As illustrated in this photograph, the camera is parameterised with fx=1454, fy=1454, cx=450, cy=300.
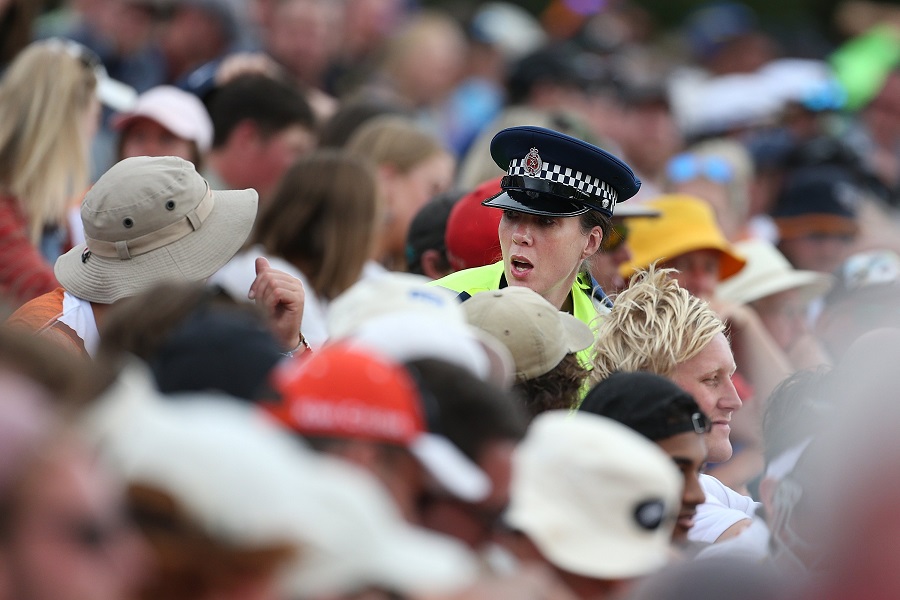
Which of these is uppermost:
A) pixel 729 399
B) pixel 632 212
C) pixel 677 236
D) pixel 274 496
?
pixel 274 496

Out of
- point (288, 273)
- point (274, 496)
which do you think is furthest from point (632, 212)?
point (274, 496)

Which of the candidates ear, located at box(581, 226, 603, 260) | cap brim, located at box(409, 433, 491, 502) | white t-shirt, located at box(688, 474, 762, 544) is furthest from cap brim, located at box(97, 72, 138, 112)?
cap brim, located at box(409, 433, 491, 502)

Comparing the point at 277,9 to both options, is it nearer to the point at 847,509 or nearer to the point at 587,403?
the point at 587,403

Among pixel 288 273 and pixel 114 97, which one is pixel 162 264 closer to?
pixel 288 273

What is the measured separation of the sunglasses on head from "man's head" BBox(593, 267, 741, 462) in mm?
4066

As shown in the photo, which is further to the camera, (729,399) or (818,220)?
(818,220)

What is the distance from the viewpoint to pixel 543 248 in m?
4.67

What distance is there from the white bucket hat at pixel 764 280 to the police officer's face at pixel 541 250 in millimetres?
2188

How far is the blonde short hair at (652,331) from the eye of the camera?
4.29 meters

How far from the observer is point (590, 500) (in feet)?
9.36

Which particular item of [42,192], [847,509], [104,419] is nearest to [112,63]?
[42,192]

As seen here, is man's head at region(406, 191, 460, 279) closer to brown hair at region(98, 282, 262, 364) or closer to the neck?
the neck

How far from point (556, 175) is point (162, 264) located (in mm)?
1294

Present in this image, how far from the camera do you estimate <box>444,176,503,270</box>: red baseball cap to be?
5.14 meters
